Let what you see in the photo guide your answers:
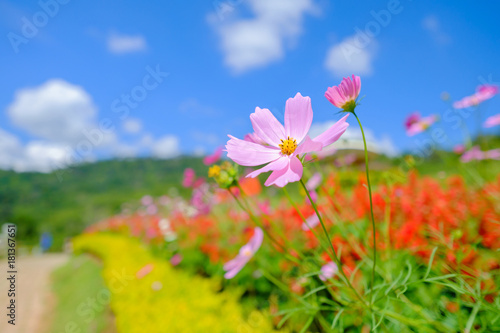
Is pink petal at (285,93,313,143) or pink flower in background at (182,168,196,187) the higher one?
pink flower in background at (182,168,196,187)

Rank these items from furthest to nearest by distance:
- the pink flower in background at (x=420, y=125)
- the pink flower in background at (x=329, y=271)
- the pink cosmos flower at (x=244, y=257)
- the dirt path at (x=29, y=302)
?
the dirt path at (x=29, y=302) → the pink flower in background at (x=420, y=125) → the pink cosmos flower at (x=244, y=257) → the pink flower in background at (x=329, y=271)

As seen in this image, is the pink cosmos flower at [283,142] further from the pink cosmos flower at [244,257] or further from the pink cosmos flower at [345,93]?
the pink cosmos flower at [244,257]

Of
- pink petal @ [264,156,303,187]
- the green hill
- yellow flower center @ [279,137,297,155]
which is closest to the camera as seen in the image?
pink petal @ [264,156,303,187]

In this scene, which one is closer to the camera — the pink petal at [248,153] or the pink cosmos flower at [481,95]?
the pink petal at [248,153]

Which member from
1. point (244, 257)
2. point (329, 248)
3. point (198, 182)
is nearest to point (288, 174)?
point (244, 257)

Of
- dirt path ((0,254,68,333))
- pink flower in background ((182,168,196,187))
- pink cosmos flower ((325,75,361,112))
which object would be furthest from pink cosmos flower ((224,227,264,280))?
dirt path ((0,254,68,333))

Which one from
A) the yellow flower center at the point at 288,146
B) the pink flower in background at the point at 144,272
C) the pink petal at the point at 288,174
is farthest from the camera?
the pink flower in background at the point at 144,272

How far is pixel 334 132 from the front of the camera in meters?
0.48

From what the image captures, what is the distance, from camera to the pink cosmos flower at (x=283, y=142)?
1.54 ft

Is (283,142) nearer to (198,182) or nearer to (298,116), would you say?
(298,116)

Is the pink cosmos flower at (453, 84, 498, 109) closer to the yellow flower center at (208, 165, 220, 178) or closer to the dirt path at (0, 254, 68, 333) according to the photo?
the yellow flower center at (208, 165, 220, 178)

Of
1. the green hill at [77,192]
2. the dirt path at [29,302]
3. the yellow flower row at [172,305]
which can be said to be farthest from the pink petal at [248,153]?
the green hill at [77,192]

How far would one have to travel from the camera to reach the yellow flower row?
75.6 inches

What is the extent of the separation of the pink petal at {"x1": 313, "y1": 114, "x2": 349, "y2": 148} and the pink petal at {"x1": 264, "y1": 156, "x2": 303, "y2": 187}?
0.06m
